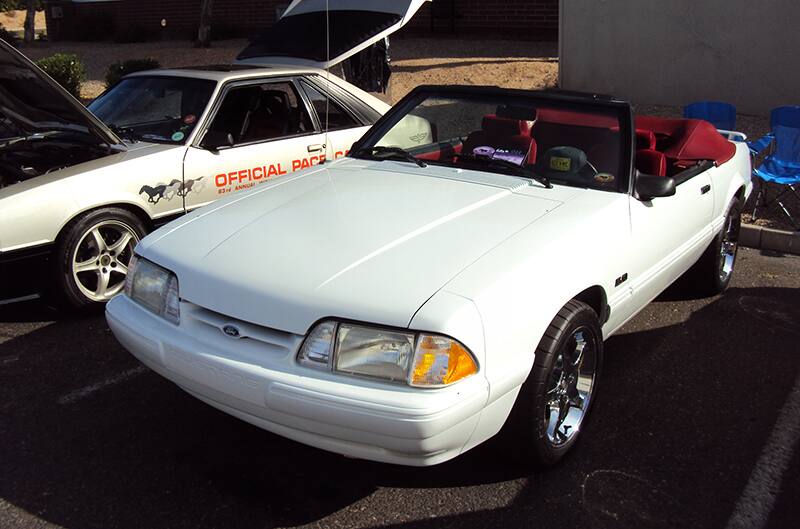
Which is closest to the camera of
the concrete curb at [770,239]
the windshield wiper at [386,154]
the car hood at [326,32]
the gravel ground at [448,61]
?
the windshield wiper at [386,154]

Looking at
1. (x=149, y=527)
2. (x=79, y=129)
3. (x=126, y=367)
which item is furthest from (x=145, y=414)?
(x=79, y=129)

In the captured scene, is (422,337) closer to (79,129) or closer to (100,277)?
(100,277)

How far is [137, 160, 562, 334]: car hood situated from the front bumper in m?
0.11

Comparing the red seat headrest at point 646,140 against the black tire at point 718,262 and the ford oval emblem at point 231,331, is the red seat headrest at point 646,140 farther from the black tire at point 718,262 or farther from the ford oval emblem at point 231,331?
the ford oval emblem at point 231,331

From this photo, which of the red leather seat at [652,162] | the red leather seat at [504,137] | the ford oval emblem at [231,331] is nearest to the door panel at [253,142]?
the red leather seat at [504,137]

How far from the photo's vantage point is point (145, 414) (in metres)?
3.75

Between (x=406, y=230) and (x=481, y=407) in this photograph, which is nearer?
(x=481, y=407)

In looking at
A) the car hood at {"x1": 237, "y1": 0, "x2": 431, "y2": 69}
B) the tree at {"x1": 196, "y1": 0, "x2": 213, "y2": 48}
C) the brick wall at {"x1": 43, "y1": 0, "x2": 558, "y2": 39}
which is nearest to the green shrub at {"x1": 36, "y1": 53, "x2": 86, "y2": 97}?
the tree at {"x1": 196, "y1": 0, "x2": 213, "y2": 48}

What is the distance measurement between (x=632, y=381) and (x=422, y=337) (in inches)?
74.7

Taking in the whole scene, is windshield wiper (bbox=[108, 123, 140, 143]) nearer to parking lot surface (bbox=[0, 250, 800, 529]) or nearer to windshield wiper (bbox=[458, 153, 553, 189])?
parking lot surface (bbox=[0, 250, 800, 529])

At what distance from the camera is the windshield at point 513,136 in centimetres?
397

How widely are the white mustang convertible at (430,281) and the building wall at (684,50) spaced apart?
7016mm

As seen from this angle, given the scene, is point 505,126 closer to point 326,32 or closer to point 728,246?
point 728,246

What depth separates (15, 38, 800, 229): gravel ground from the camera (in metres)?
12.9
